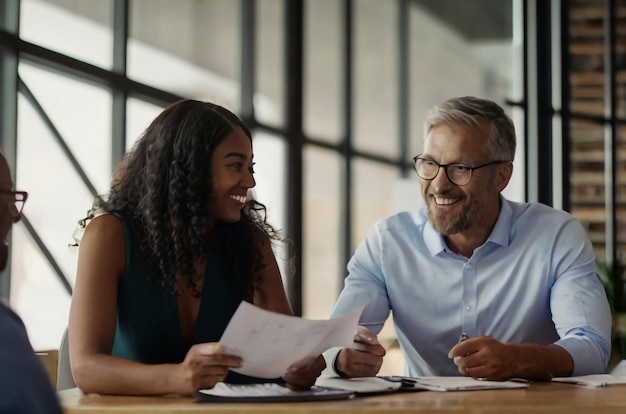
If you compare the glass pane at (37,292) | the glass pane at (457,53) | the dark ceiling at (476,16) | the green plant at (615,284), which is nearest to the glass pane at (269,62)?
the glass pane at (37,292)

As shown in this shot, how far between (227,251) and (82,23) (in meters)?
2.00

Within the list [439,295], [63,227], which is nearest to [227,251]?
[439,295]

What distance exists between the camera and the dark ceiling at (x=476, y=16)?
791 cm

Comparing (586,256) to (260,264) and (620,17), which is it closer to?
(260,264)

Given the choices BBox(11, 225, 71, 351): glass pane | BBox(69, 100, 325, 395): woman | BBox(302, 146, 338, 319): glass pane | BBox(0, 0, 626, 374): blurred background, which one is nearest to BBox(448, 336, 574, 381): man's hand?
BBox(69, 100, 325, 395): woman

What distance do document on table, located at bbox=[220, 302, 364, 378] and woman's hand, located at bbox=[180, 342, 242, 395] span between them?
0.06ft

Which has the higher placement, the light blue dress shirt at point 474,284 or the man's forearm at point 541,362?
the light blue dress shirt at point 474,284

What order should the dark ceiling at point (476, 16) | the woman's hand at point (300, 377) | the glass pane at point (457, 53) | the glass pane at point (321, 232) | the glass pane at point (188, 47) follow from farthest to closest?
the dark ceiling at point (476, 16), the glass pane at point (457, 53), the glass pane at point (321, 232), the glass pane at point (188, 47), the woman's hand at point (300, 377)

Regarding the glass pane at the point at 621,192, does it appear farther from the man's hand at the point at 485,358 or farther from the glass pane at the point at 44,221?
the man's hand at the point at 485,358

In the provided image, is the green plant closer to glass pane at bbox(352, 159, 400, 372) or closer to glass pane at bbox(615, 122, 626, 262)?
glass pane at bbox(615, 122, 626, 262)

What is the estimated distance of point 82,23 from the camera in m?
4.02

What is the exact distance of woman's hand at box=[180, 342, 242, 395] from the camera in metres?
1.80

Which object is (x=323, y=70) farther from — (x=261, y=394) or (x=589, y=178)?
(x=261, y=394)

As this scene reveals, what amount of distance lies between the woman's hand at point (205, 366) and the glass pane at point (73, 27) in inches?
85.2
